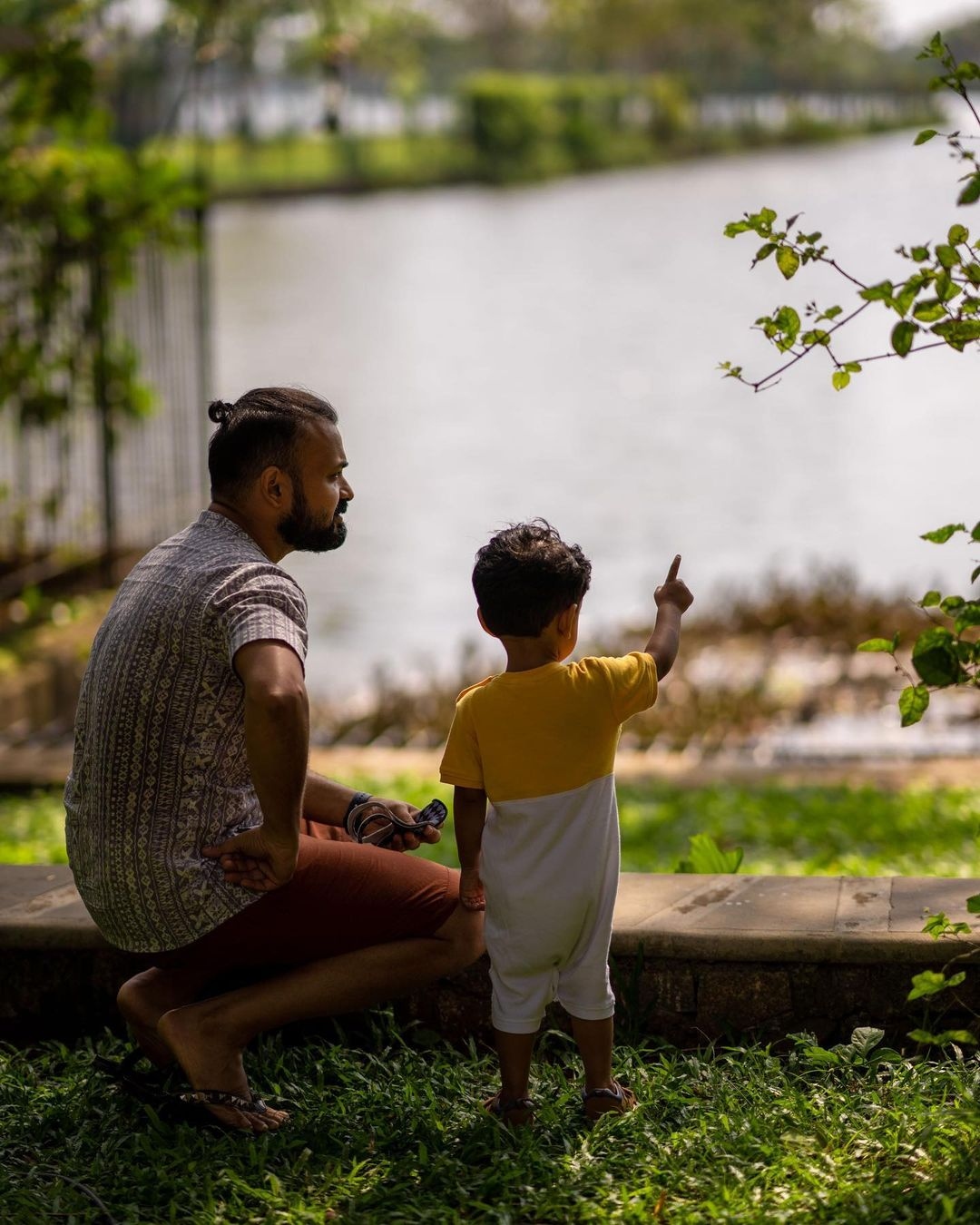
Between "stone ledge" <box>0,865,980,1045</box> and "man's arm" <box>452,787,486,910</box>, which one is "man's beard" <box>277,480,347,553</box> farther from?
"stone ledge" <box>0,865,980,1045</box>

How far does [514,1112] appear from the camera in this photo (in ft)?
10.1

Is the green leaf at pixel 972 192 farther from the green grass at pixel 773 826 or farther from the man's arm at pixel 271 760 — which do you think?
the green grass at pixel 773 826

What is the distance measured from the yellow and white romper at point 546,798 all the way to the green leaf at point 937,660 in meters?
0.50

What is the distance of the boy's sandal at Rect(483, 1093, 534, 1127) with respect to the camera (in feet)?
10.1

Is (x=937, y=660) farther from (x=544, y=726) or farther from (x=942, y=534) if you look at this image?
(x=544, y=726)

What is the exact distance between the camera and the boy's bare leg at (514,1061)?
308 cm

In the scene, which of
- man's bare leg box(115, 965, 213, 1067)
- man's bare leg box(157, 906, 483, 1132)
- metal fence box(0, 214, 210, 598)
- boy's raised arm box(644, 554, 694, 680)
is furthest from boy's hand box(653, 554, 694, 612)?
metal fence box(0, 214, 210, 598)

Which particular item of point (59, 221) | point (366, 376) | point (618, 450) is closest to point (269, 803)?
point (59, 221)

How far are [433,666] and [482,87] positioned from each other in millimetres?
41243

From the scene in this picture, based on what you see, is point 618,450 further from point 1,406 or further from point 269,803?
point 269,803

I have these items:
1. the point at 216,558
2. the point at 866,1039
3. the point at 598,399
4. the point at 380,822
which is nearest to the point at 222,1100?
the point at 380,822

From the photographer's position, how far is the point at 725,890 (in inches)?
150

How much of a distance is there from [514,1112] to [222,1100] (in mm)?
546

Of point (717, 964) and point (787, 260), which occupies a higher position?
point (787, 260)
